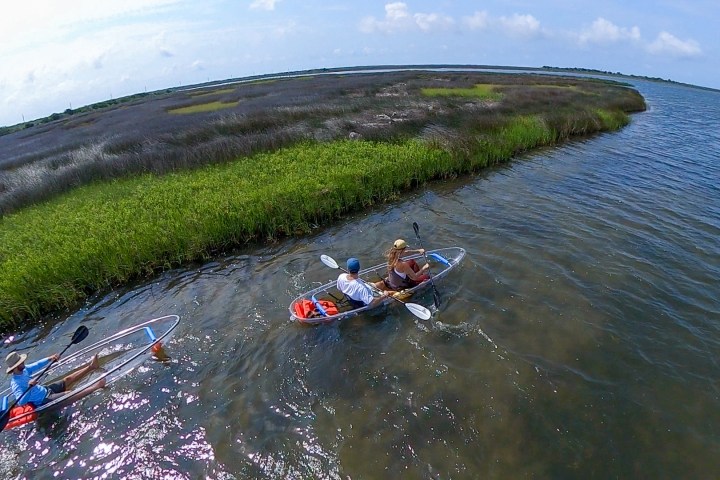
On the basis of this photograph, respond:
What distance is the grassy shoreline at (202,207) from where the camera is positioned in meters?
13.7

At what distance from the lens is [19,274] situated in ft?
42.2

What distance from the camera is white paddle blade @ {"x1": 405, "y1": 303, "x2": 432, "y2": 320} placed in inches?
436

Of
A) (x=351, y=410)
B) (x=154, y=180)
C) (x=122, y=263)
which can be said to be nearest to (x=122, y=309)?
(x=122, y=263)

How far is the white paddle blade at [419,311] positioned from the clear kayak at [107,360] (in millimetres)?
6811

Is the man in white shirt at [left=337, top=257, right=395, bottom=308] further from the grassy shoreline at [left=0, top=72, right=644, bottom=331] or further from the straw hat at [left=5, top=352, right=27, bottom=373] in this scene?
the straw hat at [left=5, top=352, right=27, bottom=373]

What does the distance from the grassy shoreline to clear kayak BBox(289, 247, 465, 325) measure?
4.63m

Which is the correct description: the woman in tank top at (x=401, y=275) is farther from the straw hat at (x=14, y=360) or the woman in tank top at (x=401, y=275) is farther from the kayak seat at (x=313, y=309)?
the straw hat at (x=14, y=360)

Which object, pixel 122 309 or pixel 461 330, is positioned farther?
pixel 122 309

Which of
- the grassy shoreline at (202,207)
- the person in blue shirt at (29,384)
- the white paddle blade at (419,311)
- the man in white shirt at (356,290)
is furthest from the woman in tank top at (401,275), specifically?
the person in blue shirt at (29,384)

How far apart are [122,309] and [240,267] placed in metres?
4.02

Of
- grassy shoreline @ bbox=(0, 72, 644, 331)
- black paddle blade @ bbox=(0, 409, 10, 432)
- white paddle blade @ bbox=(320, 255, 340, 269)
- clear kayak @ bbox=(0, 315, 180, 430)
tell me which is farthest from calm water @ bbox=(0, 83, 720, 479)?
grassy shoreline @ bbox=(0, 72, 644, 331)

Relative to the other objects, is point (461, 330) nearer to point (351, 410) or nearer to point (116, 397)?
point (351, 410)

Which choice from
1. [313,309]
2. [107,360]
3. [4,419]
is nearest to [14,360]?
[4,419]

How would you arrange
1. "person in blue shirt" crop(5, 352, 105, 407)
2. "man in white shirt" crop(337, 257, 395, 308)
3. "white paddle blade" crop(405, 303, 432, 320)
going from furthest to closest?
"man in white shirt" crop(337, 257, 395, 308) → "white paddle blade" crop(405, 303, 432, 320) → "person in blue shirt" crop(5, 352, 105, 407)
